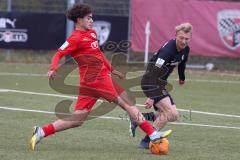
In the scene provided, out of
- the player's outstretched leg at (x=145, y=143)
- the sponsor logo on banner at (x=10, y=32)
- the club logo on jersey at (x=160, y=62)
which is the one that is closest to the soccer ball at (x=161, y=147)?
the player's outstretched leg at (x=145, y=143)

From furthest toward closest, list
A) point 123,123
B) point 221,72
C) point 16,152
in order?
1. point 221,72
2. point 123,123
3. point 16,152

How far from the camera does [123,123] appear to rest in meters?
12.0

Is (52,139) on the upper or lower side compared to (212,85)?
upper

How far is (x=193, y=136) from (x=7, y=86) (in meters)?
7.68

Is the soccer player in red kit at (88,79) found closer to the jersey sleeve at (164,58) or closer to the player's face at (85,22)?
the player's face at (85,22)

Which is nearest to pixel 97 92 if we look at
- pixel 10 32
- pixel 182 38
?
pixel 182 38

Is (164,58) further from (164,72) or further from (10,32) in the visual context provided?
(10,32)

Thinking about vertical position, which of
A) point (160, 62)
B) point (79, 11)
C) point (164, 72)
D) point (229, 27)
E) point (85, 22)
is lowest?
point (229, 27)

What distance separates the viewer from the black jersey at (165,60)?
9536 millimetres

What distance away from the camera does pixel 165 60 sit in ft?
31.3

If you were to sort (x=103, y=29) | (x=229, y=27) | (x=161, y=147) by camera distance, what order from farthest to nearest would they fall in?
1. (x=103, y=29)
2. (x=229, y=27)
3. (x=161, y=147)

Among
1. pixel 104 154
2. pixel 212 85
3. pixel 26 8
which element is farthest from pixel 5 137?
pixel 26 8

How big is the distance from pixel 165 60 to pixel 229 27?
14.0m

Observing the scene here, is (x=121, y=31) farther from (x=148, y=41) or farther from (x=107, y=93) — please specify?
(x=107, y=93)
